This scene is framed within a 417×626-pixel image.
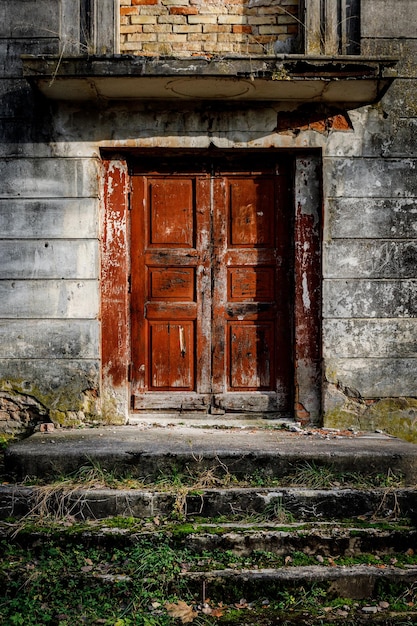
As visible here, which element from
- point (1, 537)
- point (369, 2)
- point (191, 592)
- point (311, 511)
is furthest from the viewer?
point (369, 2)

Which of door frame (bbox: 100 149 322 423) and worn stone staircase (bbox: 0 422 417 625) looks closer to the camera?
worn stone staircase (bbox: 0 422 417 625)

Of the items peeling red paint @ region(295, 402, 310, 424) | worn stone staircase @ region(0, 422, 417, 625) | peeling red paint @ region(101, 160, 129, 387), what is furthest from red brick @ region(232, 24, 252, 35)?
worn stone staircase @ region(0, 422, 417, 625)

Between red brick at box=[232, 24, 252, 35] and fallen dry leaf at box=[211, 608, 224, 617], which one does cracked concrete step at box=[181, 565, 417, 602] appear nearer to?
fallen dry leaf at box=[211, 608, 224, 617]

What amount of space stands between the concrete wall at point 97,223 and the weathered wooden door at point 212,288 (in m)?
0.41

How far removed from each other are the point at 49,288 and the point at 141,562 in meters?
2.69

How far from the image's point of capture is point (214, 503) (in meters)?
3.78

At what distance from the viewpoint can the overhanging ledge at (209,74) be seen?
4.43 m

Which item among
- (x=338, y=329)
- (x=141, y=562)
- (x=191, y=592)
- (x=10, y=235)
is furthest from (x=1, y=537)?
(x=338, y=329)

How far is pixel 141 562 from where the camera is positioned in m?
3.31

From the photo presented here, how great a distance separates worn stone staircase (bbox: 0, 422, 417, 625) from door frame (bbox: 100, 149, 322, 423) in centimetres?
66

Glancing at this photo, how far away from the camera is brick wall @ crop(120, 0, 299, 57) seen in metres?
5.19

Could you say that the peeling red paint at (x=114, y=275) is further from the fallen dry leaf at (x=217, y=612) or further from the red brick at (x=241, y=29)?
the fallen dry leaf at (x=217, y=612)

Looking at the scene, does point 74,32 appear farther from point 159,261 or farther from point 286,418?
point 286,418

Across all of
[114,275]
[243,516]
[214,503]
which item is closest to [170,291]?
[114,275]
